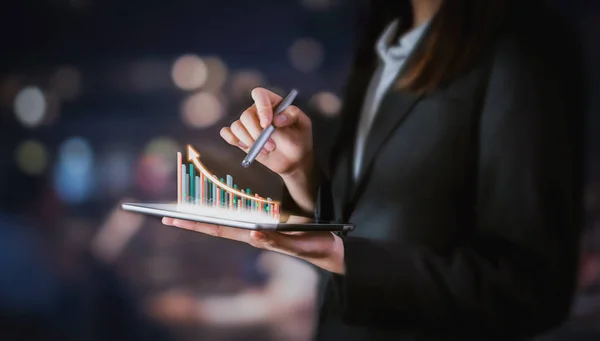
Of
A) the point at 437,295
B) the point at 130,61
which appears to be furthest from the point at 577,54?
the point at 130,61

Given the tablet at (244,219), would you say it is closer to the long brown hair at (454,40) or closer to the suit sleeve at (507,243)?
the suit sleeve at (507,243)

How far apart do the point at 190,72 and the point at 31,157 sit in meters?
0.29

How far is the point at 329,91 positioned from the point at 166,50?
263mm

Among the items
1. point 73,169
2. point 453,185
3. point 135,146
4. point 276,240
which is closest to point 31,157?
point 73,169

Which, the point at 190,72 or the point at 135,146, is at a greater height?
the point at 190,72

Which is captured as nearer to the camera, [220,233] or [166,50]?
[220,233]

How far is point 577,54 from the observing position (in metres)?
0.81

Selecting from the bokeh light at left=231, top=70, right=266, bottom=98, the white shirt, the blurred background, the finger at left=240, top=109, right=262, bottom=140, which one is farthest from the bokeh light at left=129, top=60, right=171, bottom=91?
the white shirt

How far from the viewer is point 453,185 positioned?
76cm

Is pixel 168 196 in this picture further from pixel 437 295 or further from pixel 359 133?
pixel 437 295

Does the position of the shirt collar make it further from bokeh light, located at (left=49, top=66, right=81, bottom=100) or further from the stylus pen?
bokeh light, located at (left=49, top=66, right=81, bottom=100)

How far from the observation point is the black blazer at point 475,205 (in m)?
0.72

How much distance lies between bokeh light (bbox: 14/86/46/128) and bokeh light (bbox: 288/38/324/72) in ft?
1.31

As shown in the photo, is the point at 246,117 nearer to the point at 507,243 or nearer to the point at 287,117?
the point at 287,117
